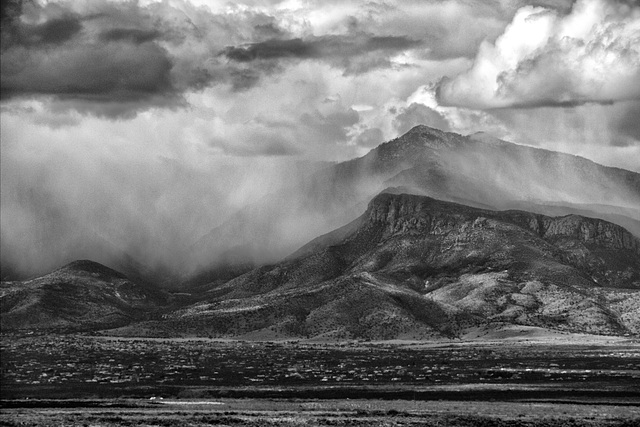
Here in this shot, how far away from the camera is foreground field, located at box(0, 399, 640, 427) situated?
351 feet

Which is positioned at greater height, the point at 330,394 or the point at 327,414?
the point at 330,394

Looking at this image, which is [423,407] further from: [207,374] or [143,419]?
[207,374]

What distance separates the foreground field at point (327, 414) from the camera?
107 m

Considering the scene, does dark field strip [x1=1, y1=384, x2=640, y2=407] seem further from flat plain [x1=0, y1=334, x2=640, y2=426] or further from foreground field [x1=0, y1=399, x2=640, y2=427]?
foreground field [x1=0, y1=399, x2=640, y2=427]

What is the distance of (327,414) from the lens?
11462 centimetres

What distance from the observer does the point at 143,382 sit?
544ft

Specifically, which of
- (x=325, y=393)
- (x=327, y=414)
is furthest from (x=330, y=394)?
(x=327, y=414)

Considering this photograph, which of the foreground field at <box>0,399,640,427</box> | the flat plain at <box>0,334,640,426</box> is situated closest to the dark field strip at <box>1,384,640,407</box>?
the flat plain at <box>0,334,640,426</box>

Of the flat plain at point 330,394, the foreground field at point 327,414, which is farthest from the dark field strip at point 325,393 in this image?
the foreground field at point 327,414

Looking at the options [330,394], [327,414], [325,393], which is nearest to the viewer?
[327,414]

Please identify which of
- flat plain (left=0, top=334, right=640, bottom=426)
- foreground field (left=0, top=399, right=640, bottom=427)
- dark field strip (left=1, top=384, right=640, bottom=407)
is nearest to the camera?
foreground field (left=0, top=399, right=640, bottom=427)

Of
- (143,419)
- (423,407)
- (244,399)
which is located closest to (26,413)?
(143,419)

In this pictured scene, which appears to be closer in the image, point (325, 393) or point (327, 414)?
point (327, 414)

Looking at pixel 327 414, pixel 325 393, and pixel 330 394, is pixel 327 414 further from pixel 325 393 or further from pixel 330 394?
pixel 325 393
